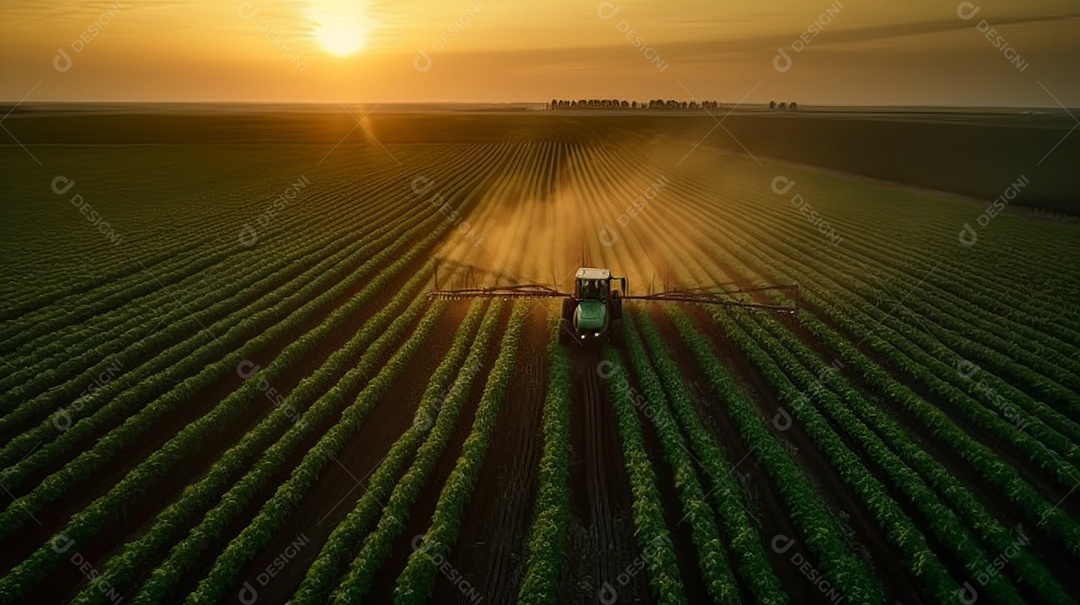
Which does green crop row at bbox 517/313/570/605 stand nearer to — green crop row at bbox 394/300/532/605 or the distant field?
green crop row at bbox 394/300/532/605

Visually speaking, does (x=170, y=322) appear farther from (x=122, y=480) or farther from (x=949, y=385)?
(x=949, y=385)

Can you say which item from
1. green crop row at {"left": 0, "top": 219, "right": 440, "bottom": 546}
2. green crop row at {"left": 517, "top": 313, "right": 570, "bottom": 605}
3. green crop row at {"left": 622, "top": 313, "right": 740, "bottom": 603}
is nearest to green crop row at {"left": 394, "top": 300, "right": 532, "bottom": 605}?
green crop row at {"left": 517, "top": 313, "right": 570, "bottom": 605}

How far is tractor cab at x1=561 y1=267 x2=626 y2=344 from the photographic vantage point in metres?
20.7

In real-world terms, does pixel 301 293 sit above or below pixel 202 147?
below

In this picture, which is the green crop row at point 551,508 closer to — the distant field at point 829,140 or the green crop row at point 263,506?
the green crop row at point 263,506

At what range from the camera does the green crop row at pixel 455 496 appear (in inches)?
434

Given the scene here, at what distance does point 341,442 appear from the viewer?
15773 millimetres

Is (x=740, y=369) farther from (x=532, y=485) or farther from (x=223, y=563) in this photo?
(x=223, y=563)

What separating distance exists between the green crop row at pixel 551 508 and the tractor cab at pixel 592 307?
103 inches

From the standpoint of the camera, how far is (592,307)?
2103cm

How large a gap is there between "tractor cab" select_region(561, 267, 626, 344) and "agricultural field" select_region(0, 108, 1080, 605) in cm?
113

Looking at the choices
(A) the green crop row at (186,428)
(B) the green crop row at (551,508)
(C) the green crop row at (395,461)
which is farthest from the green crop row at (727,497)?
(A) the green crop row at (186,428)

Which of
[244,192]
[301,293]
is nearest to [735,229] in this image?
[301,293]

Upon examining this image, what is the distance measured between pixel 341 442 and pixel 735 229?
34032 mm
